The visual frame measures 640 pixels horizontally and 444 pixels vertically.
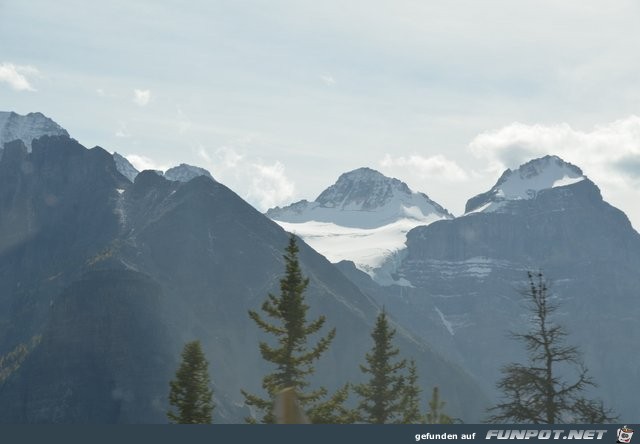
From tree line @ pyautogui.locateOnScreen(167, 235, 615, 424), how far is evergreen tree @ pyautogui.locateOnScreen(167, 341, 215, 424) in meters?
0.05

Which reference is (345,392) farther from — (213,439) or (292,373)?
(213,439)

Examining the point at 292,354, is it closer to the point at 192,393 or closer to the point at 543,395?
the point at 192,393

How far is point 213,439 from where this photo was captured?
2577 centimetres

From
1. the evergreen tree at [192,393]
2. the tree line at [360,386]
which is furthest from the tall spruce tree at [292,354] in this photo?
the evergreen tree at [192,393]

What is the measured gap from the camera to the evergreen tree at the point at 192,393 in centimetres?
4875

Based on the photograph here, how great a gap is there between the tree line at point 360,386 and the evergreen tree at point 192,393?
50 millimetres

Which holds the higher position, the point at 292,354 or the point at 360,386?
the point at 292,354

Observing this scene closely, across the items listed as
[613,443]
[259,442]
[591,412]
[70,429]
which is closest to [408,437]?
[259,442]

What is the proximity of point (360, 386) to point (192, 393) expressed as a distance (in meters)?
12.2

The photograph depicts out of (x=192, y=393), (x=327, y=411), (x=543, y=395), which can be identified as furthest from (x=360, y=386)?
(x=543, y=395)

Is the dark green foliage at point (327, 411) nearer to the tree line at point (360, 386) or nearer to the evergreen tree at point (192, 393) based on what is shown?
the tree line at point (360, 386)

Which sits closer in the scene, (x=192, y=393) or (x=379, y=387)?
(x=192, y=393)

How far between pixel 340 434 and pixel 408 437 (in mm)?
2116

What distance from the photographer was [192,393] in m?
49.5
